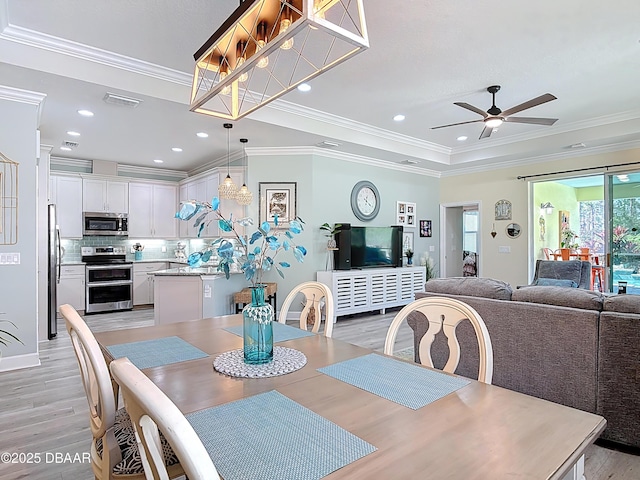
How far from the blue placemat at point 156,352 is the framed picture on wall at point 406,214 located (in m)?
5.68

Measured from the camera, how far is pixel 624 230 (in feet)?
18.4

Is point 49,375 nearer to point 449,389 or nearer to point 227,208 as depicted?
point 227,208

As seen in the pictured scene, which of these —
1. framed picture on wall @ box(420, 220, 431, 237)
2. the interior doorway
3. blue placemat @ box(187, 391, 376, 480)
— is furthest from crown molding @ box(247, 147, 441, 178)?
blue placemat @ box(187, 391, 376, 480)

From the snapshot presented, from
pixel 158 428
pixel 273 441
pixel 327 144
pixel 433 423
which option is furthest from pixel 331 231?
pixel 158 428

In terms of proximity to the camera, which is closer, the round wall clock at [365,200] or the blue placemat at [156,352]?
the blue placemat at [156,352]

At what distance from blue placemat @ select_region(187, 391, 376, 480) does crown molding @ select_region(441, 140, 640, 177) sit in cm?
649

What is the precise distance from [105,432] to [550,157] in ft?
22.9

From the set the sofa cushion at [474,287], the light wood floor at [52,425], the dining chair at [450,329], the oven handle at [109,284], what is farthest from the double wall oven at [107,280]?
the dining chair at [450,329]

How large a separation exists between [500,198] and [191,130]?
5370 mm

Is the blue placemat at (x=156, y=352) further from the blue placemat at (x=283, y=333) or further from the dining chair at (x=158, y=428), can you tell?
the dining chair at (x=158, y=428)

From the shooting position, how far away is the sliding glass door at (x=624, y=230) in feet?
18.2

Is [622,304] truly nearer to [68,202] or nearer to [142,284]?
[142,284]

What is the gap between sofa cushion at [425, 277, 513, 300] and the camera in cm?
282

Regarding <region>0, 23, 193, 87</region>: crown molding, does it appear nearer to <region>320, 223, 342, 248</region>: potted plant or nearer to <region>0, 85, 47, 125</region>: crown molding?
<region>0, 85, 47, 125</region>: crown molding
